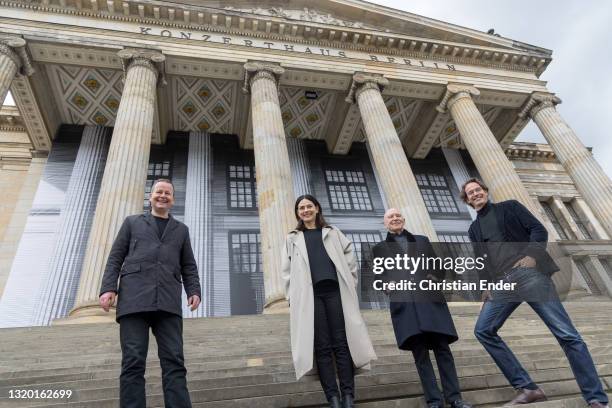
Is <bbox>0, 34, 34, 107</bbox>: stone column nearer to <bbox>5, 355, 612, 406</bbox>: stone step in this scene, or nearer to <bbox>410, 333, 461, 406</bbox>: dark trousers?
<bbox>5, 355, 612, 406</bbox>: stone step

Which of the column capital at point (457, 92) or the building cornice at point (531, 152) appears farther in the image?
the building cornice at point (531, 152)

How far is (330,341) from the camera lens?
3.06m

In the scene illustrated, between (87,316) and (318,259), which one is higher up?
(87,316)

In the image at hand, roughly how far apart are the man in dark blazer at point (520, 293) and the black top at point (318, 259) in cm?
147

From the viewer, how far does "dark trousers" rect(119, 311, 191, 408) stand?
8.57ft

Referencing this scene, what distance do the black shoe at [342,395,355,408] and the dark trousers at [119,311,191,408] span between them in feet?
3.81

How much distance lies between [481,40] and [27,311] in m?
21.0

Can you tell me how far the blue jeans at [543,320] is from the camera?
2881mm

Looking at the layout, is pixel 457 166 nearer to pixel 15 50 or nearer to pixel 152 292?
pixel 15 50

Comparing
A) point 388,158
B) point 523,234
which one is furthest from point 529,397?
point 388,158

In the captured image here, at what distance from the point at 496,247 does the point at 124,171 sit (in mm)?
9512

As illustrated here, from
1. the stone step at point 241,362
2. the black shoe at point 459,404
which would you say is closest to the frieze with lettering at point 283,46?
the stone step at point 241,362

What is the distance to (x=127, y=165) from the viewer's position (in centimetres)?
1014

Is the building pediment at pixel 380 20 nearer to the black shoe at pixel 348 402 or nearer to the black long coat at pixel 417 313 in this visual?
the black long coat at pixel 417 313
